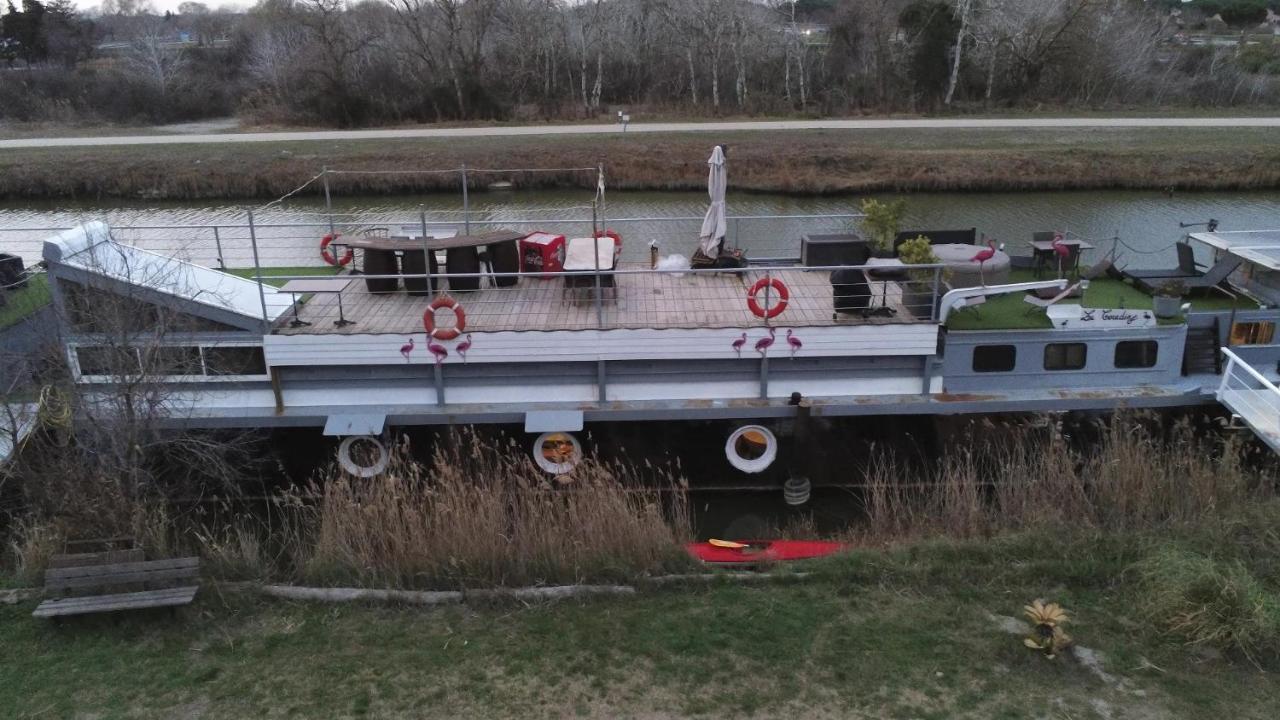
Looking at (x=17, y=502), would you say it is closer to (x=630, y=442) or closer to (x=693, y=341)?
(x=630, y=442)

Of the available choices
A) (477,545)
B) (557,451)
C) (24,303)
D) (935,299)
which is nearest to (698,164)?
(935,299)

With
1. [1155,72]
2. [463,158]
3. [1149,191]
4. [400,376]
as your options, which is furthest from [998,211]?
[1155,72]

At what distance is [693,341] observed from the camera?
11406mm

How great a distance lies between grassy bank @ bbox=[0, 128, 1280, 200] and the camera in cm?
3353

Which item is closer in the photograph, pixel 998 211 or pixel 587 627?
pixel 587 627

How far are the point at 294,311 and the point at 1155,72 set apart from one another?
5770 cm

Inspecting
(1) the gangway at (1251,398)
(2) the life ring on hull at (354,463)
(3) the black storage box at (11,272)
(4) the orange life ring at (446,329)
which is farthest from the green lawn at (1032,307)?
(3) the black storage box at (11,272)

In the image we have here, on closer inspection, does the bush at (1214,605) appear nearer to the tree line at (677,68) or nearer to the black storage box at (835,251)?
the black storage box at (835,251)

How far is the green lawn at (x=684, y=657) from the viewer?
695 centimetres

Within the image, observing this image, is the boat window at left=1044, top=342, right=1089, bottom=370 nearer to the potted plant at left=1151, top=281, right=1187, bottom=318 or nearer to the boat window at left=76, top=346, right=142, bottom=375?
the potted plant at left=1151, top=281, right=1187, bottom=318

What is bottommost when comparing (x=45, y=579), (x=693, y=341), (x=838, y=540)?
(x=838, y=540)

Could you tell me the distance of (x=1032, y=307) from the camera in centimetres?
1270

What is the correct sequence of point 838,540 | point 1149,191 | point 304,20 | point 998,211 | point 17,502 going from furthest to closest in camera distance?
1. point 304,20
2. point 1149,191
3. point 998,211
4. point 17,502
5. point 838,540

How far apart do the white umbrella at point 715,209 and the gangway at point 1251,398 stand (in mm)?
6737
